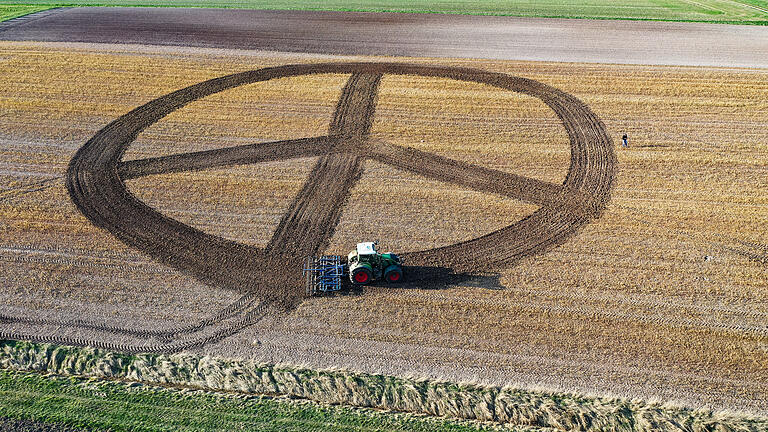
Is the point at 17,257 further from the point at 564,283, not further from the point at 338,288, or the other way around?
the point at 564,283

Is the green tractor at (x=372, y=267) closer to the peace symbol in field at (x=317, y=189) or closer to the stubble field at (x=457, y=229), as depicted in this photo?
the stubble field at (x=457, y=229)

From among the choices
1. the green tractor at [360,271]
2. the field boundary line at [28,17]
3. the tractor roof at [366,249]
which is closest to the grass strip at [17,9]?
the field boundary line at [28,17]

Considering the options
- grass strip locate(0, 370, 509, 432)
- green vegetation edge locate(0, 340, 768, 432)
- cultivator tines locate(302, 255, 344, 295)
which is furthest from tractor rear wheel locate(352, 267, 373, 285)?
grass strip locate(0, 370, 509, 432)

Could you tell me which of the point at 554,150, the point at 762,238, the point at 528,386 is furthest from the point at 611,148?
the point at 528,386

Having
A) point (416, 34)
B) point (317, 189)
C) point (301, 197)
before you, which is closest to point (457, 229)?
point (317, 189)

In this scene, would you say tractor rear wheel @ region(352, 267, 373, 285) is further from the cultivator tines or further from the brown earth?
the brown earth
